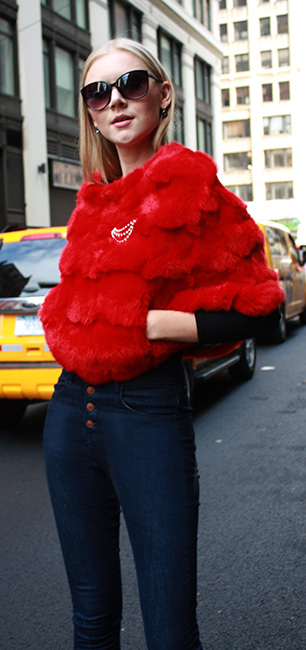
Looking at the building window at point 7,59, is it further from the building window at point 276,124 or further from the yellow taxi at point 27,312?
the building window at point 276,124

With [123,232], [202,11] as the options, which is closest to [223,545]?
[123,232]

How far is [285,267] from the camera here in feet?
36.3

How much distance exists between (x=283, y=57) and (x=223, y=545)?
65379 mm

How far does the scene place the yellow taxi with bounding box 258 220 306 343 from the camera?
412 inches

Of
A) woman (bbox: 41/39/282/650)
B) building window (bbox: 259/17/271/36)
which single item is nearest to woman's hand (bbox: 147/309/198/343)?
woman (bbox: 41/39/282/650)

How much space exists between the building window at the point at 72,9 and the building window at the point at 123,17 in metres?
1.79

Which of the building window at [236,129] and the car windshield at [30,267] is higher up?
the building window at [236,129]

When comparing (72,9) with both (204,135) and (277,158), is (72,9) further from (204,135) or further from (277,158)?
(277,158)

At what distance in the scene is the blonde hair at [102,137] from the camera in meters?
1.69

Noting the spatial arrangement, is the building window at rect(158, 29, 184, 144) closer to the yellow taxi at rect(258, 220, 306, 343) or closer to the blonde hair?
the yellow taxi at rect(258, 220, 306, 343)

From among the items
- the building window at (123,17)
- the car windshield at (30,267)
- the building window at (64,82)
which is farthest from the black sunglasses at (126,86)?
the building window at (123,17)

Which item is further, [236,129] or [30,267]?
[236,129]

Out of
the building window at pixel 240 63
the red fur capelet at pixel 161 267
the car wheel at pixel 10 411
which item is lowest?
the car wheel at pixel 10 411

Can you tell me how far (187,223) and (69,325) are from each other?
1.24ft
